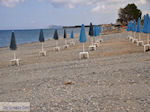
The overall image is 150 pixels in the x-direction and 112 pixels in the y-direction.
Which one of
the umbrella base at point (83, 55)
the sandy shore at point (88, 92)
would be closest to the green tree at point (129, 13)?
the umbrella base at point (83, 55)

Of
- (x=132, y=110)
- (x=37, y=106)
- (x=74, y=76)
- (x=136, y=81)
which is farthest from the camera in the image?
(x=74, y=76)

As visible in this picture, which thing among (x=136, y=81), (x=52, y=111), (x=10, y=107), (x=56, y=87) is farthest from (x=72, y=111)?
(x=136, y=81)

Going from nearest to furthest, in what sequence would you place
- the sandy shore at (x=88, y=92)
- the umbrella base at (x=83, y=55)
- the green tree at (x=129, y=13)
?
the sandy shore at (x=88, y=92), the umbrella base at (x=83, y=55), the green tree at (x=129, y=13)

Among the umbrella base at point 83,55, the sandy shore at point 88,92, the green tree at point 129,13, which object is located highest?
the green tree at point 129,13

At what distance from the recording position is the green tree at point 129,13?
166 ft

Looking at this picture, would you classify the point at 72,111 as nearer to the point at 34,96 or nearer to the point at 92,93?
the point at 92,93

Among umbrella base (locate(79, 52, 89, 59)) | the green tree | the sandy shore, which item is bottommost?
the sandy shore

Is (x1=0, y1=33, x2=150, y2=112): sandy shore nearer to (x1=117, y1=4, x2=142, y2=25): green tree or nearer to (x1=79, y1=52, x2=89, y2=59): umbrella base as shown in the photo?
(x1=79, y1=52, x2=89, y2=59): umbrella base

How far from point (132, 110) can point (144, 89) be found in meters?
1.10

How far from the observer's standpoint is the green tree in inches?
1997

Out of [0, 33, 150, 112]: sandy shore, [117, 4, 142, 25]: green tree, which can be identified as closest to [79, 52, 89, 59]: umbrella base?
[0, 33, 150, 112]: sandy shore

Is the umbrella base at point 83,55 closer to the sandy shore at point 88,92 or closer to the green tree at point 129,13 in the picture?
the sandy shore at point 88,92

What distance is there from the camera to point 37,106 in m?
3.58

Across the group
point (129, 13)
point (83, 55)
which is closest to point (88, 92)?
point (83, 55)
